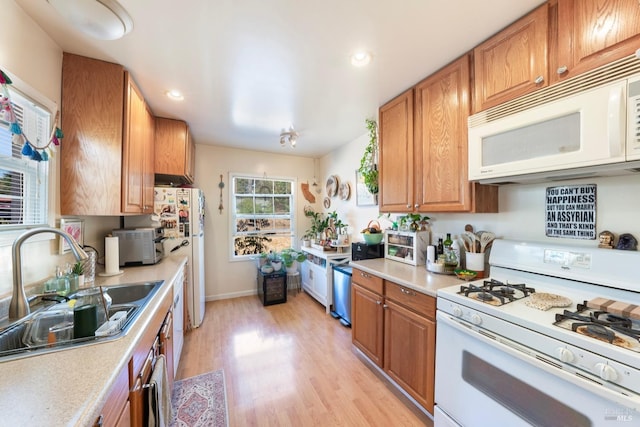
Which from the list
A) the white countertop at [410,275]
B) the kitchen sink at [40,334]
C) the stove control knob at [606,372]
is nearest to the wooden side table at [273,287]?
the white countertop at [410,275]

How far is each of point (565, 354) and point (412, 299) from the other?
2.63 feet

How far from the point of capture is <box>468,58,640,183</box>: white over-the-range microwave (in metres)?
0.95

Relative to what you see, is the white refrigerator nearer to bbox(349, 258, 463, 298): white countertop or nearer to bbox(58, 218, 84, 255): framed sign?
bbox(58, 218, 84, 255): framed sign

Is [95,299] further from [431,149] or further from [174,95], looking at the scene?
[431,149]

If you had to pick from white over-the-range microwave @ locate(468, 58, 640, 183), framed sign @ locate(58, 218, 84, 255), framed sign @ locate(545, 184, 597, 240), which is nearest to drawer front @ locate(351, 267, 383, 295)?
white over-the-range microwave @ locate(468, 58, 640, 183)

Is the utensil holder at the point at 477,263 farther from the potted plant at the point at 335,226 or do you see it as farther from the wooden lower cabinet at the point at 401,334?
the potted plant at the point at 335,226

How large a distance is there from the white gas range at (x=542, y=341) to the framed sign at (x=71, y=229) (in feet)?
8.05

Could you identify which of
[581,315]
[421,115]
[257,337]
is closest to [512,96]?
[421,115]

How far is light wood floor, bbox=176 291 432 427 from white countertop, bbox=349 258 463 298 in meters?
0.89

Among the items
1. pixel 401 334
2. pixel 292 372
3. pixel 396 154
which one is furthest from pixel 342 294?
pixel 396 154

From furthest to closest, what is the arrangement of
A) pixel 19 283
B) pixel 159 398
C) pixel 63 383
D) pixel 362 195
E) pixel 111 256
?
pixel 362 195
pixel 111 256
pixel 159 398
pixel 19 283
pixel 63 383

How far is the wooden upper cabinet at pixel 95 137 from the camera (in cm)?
157

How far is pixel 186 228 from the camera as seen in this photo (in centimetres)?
278

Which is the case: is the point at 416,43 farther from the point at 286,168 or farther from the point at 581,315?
the point at 286,168
